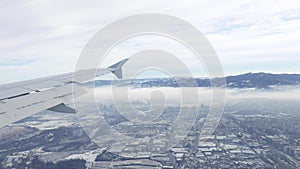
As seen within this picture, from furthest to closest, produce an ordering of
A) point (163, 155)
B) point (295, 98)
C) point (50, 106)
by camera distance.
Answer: point (295, 98), point (163, 155), point (50, 106)

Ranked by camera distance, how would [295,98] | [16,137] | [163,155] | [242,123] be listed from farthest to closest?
[295,98], [242,123], [16,137], [163,155]

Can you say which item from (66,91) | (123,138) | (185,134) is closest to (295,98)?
(185,134)

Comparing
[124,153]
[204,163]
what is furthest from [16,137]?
[204,163]

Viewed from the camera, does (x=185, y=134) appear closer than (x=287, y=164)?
No

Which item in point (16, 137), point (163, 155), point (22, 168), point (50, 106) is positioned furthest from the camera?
point (16, 137)

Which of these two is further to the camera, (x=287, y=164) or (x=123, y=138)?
(x=123, y=138)

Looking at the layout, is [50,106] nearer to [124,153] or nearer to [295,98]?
[124,153]

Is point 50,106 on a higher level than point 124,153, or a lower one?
higher

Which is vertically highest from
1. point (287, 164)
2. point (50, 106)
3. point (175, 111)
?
point (50, 106)

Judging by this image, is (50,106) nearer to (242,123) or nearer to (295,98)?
(242,123)
